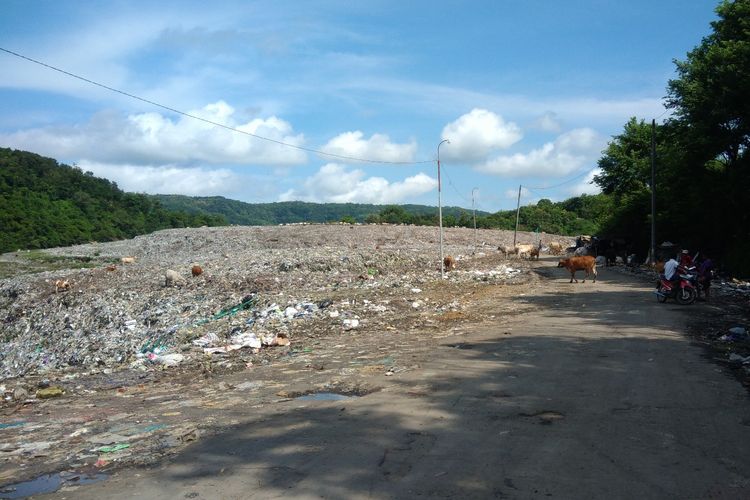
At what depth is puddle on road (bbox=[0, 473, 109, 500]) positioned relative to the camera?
4418 mm

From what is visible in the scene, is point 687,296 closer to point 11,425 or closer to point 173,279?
point 11,425

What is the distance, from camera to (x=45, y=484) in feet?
15.1

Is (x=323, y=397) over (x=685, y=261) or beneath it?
beneath

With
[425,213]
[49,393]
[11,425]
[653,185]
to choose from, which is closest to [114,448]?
[11,425]

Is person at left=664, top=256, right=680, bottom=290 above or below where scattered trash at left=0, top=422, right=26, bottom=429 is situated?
above

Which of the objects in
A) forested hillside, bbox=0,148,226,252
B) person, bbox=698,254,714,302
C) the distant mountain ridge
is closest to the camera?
person, bbox=698,254,714,302

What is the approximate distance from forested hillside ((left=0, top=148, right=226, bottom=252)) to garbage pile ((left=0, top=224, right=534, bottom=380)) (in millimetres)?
26207

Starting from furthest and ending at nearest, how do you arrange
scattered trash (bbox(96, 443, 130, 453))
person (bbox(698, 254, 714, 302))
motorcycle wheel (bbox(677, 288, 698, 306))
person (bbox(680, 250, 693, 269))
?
1. person (bbox(698, 254, 714, 302))
2. person (bbox(680, 250, 693, 269))
3. motorcycle wheel (bbox(677, 288, 698, 306))
4. scattered trash (bbox(96, 443, 130, 453))

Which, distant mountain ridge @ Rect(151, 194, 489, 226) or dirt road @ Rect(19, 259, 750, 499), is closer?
dirt road @ Rect(19, 259, 750, 499)

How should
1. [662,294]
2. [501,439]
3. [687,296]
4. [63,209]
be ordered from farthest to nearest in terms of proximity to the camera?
1. [63,209]
2. [662,294]
3. [687,296]
4. [501,439]

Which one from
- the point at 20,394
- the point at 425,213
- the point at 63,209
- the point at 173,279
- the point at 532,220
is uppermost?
the point at 63,209

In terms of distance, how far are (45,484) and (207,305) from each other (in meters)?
12.9

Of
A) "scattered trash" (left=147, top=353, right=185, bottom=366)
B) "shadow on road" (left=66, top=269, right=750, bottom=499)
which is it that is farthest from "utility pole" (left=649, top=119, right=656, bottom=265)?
"scattered trash" (left=147, top=353, right=185, bottom=366)

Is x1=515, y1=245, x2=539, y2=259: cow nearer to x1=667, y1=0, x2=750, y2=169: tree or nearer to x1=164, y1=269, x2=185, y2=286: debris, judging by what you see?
x1=667, y1=0, x2=750, y2=169: tree
